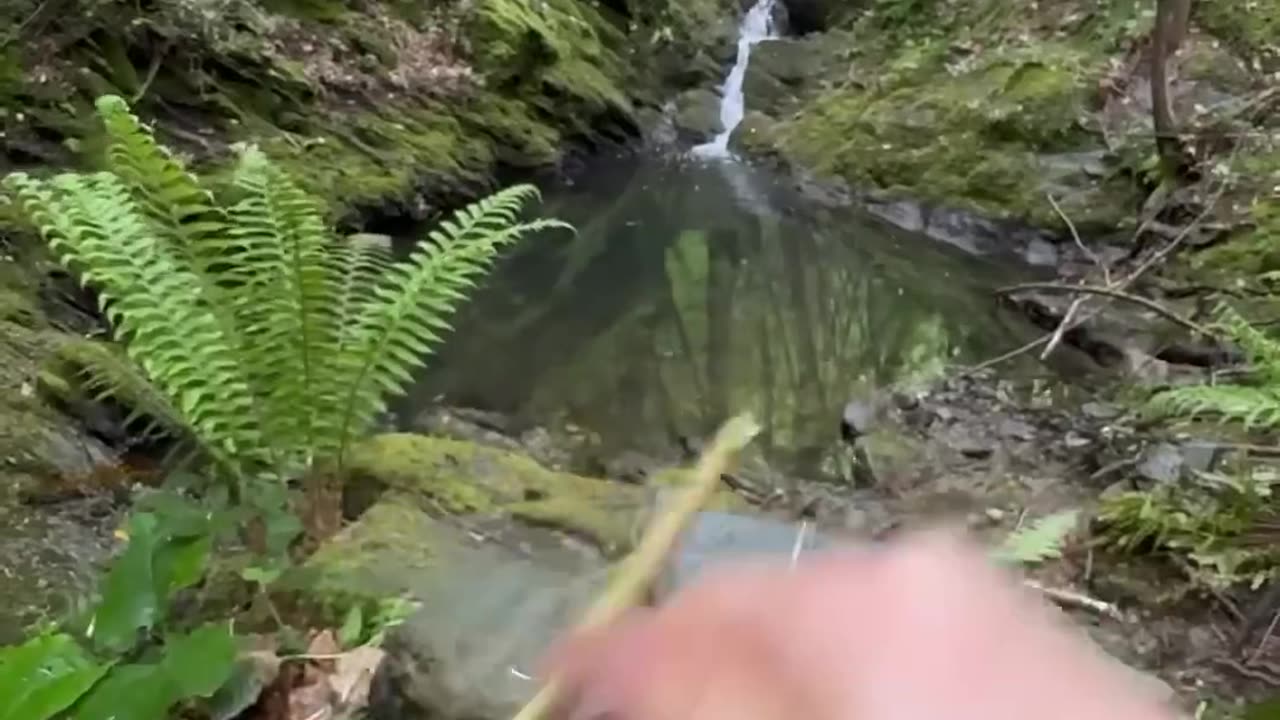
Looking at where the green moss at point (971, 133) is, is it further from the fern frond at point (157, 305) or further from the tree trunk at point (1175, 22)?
the fern frond at point (157, 305)

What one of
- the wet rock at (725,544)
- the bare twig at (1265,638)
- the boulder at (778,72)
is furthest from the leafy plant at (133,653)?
the boulder at (778,72)

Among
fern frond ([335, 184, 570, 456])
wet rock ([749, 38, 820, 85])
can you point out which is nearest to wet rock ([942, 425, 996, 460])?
fern frond ([335, 184, 570, 456])

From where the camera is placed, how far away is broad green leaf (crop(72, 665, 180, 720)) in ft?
5.04

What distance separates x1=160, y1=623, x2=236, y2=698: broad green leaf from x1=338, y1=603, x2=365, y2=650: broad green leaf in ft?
1.55

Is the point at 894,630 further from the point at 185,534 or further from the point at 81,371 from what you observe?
the point at 81,371

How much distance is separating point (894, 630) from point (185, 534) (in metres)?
1.61

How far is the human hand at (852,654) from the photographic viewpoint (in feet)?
1.68

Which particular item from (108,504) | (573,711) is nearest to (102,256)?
(108,504)

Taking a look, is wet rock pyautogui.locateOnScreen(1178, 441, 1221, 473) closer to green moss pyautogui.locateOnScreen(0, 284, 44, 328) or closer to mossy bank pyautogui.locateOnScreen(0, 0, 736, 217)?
green moss pyautogui.locateOnScreen(0, 284, 44, 328)

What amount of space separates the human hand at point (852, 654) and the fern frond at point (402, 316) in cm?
252

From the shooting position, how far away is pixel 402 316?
3.16 metres

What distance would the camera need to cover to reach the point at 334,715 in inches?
79.0

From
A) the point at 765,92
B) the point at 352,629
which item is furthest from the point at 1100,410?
the point at 765,92

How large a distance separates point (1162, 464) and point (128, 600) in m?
3.33
